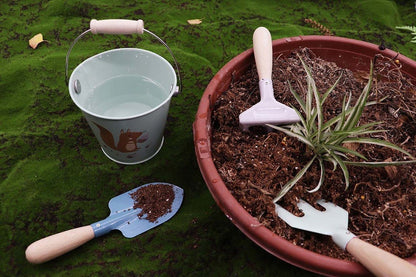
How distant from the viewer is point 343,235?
804 mm

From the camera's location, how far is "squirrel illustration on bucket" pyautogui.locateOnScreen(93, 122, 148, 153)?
45.4 inches

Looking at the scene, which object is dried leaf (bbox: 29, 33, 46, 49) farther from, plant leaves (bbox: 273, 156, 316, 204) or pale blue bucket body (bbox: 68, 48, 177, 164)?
plant leaves (bbox: 273, 156, 316, 204)

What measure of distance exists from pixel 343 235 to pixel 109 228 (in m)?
0.77

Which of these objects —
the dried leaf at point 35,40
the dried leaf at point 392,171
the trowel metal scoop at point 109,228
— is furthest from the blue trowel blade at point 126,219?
the dried leaf at point 35,40

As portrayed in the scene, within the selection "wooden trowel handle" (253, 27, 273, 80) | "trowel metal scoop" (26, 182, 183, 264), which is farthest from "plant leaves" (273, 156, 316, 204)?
"trowel metal scoop" (26, 182, 183, 264)

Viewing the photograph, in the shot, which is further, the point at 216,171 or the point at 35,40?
the point at 35,40

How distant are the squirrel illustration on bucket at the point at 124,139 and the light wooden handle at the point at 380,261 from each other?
0.77 m

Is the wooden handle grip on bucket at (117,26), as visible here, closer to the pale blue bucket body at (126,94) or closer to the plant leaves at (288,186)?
the pale blue bucket body at (126,94)

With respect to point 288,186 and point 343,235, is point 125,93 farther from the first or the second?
point 343,235

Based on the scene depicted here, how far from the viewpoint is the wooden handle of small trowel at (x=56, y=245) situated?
104 centimetres

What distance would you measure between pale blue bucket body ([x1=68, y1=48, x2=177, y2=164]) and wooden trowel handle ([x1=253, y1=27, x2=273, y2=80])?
30cm

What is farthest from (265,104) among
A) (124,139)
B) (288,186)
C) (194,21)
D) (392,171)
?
(194,21)

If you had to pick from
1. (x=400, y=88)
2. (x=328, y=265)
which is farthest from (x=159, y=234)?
(x=400, y=88)

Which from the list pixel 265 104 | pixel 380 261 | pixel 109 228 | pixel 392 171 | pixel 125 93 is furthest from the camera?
pixel 125 93
